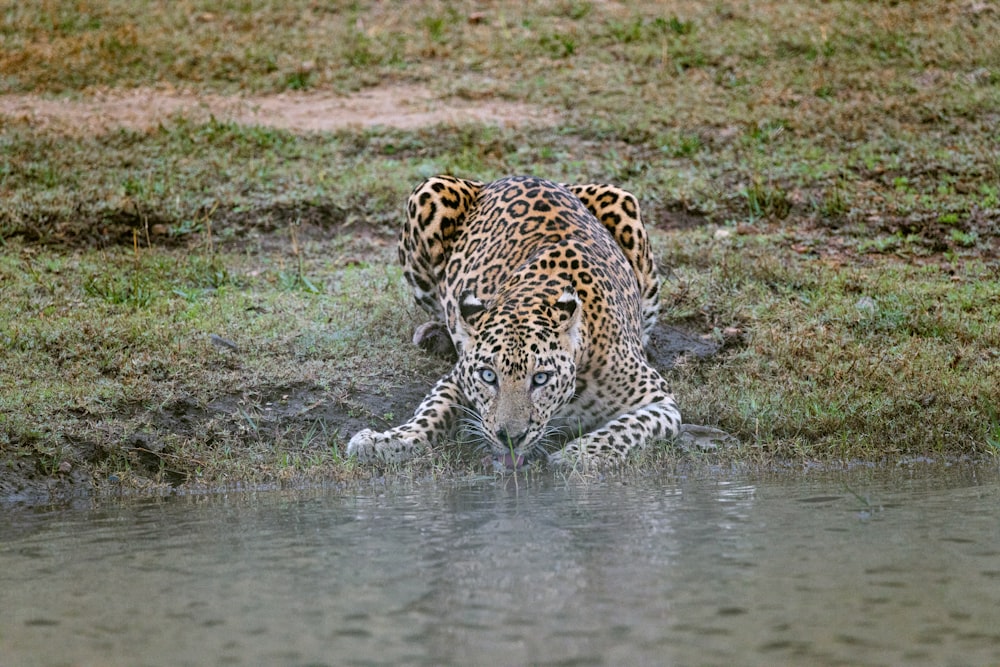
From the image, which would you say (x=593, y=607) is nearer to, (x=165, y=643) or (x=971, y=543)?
(x=165, y=643)

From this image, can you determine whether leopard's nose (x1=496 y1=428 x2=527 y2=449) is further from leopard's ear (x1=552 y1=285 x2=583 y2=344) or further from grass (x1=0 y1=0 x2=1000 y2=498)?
leopard's ear (x1=552 y1=285 x2=583 y2=344)

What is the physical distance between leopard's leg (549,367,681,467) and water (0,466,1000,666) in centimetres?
76

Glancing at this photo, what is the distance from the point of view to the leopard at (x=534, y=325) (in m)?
7.33

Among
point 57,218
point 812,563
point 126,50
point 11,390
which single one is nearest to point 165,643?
point 812,563

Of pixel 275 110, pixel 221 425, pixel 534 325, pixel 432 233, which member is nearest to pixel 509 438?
pixel 534 325

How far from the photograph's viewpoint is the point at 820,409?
7.99 m

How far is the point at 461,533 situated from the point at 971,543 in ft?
6.52

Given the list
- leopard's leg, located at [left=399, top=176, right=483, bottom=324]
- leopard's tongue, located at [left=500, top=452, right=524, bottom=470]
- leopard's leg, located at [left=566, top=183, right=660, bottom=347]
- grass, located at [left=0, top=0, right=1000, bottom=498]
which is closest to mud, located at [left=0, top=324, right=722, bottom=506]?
grass, located at [left=0, top=0, right=1000, bottom=498]

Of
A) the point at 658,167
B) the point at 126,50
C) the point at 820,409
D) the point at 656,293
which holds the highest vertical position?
the point at 126,50

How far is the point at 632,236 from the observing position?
31.3 ft

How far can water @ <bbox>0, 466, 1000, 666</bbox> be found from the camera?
370 centimetres

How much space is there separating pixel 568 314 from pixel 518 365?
0.54 meters

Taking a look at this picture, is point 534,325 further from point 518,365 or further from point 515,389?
point 515,389

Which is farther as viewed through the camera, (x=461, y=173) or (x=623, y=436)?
(x=461, y=173)
